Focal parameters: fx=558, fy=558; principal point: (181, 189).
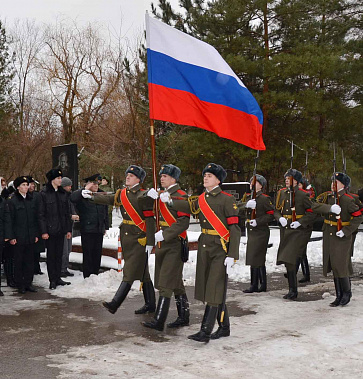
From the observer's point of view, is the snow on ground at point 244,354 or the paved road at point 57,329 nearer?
the snow on ground at point 244,354

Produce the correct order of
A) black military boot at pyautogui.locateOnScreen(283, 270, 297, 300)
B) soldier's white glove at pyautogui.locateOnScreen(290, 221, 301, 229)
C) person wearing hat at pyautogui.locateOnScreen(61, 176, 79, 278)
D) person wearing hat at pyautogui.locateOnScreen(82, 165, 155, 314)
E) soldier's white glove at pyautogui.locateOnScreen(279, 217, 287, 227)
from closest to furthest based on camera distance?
person wearing hat at pyautogui.locateOnScreen(82, 165, 155, 314), black military boot at pyautogui.locateOnScreen(283, 270, 297, 300), soldier's white glove at pyautogui.locateOnScreen(290, 221, 301, 229), soldier's white glove at pyautogui.locateOnScreen(279, 217, 287, 227), person wearing hat at pyautogui.locateOnScreen(61, 176, 79, 278)

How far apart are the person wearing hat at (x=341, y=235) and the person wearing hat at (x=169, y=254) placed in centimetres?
251

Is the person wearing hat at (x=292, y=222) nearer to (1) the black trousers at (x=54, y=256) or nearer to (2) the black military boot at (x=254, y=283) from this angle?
(2) the black military boot at (x=254, y=283)

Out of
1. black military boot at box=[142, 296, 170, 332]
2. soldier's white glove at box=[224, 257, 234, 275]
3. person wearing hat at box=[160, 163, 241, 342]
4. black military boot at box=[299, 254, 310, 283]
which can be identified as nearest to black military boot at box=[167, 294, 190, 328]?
black military boot at box=[142, 296, 170, 332]

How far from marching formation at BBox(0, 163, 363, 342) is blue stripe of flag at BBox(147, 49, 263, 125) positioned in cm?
111

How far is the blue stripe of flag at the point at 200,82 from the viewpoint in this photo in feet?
23.0

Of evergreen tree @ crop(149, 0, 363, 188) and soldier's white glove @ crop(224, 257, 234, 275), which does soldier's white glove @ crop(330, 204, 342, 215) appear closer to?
soldier's white glove @ crop(224, 257, 234, 275)

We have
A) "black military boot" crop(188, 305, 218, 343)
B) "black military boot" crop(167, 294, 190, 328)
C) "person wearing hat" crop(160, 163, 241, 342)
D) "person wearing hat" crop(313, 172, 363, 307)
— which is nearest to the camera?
"black military boot" crop(188, 305, 218, 343)

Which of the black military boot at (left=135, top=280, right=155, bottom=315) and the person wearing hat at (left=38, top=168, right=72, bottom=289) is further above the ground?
the person wearing hat at (left=38, top=168, right=72, bottom=289)

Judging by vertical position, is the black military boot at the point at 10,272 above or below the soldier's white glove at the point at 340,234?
below

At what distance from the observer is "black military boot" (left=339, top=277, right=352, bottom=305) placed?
8102mm

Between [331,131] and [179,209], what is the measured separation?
65.6ft

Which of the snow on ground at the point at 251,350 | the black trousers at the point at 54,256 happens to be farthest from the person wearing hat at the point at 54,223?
the snow on ground at the point at 251,350

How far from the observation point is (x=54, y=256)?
9641 mm
